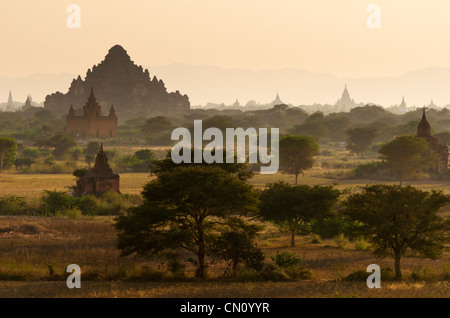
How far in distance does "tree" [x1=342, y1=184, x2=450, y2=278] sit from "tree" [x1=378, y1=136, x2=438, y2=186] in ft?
135

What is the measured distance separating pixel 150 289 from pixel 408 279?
993 cm

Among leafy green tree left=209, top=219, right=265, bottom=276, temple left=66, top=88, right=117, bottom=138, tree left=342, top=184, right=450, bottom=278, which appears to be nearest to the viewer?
tree left=342, top=184, right=450, bottom=278

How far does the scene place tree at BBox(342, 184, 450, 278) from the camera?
2259 cm

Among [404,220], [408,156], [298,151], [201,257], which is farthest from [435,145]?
[201,257]

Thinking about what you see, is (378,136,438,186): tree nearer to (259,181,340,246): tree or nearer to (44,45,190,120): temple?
(259,181,340,246): tree

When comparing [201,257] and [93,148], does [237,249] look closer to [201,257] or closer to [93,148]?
[201,257]

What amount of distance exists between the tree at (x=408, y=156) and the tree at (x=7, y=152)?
44202mm

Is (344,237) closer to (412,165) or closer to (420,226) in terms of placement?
(420,226)

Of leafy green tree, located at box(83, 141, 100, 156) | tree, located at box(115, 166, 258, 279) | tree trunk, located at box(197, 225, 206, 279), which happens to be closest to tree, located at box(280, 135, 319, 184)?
leafy green tree, located at box(83, 141, 100, 156)

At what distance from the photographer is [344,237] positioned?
33.2 metres

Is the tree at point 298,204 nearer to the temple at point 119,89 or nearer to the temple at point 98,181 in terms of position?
the temple at point 98,181

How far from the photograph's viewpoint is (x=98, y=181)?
4456 centimetres

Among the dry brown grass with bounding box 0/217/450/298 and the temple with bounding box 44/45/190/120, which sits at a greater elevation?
the temple with bounding box 44/45/190/120
